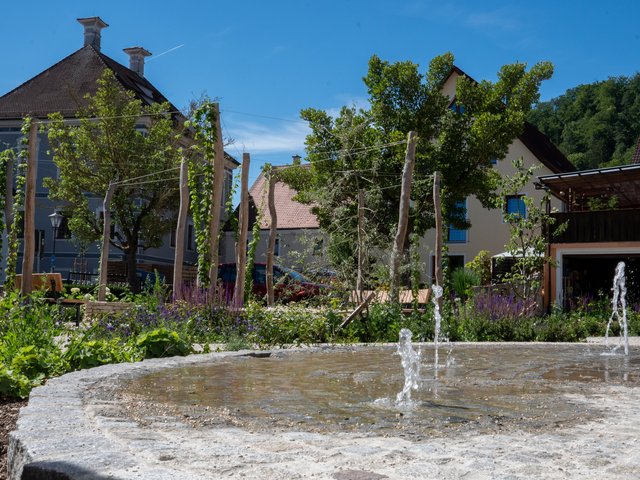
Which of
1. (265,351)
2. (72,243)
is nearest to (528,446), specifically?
(265,351)

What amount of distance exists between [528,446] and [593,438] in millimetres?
512

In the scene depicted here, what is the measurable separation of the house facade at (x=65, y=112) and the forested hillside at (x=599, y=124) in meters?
23.9

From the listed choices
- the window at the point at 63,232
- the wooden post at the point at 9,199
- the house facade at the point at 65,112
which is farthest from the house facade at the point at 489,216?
the wooden post at the point at 9,199

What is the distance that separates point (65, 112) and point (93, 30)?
266 inches

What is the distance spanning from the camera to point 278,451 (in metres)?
3.41

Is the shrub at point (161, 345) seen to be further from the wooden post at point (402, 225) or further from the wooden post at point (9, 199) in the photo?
the wooden post at point (9, 199)

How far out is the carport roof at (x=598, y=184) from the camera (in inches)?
837

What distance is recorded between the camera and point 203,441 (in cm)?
355

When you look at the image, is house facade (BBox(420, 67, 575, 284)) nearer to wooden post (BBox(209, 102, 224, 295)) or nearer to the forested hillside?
the forested hillside

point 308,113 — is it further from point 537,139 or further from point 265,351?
point 265,351

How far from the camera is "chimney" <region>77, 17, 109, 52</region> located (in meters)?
40.7

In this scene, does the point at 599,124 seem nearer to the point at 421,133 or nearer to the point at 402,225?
the point at 421,133

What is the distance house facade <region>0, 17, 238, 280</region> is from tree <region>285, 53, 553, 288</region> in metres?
11.7

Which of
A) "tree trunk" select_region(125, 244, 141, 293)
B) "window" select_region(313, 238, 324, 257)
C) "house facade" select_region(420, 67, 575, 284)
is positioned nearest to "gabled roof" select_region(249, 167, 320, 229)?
"house facade" select_region(420, 67, 575, 284)
